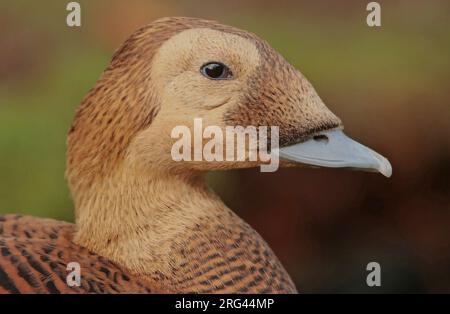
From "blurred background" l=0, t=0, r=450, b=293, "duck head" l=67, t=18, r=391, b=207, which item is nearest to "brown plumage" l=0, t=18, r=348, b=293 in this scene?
"duck head" l=67, t=18, r=391, b=207

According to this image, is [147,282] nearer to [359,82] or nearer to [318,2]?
[359,82]

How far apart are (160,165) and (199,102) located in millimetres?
117

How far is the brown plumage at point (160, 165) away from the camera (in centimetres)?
122

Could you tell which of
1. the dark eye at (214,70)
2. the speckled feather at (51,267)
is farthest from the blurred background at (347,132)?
the dark eye at (214,70)

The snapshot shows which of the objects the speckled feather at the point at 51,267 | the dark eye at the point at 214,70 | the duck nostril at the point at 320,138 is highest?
the dark eye at the point at 214,70

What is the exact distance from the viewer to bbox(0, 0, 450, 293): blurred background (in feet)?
7.93

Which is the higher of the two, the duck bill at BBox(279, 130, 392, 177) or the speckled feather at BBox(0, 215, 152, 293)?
the duck bill at BBox(279, 130, 392, 177)

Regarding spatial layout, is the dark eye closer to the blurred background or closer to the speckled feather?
the speckled feather

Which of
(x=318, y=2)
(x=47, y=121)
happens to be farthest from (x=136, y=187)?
(x=318, y=2)

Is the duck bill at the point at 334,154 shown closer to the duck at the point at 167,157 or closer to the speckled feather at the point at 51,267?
the duck at the point at 167,157

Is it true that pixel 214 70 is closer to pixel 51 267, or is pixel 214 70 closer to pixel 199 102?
pixel 199 102

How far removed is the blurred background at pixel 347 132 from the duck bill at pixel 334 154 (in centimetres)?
111

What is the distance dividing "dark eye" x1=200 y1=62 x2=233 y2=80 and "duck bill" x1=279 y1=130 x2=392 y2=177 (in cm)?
15

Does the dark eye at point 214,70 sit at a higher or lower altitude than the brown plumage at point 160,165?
higher
